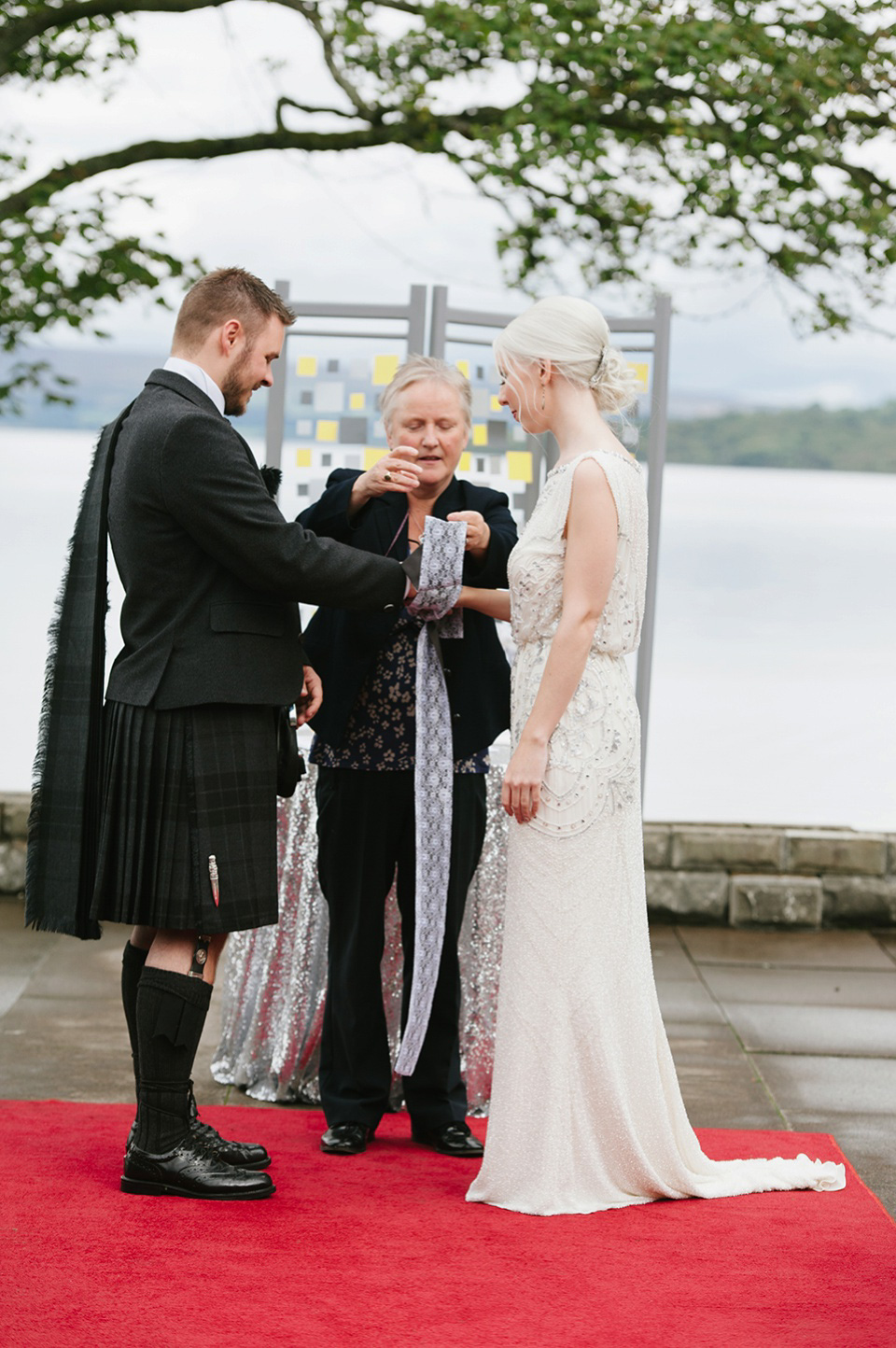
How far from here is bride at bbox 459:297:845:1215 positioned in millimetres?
2891

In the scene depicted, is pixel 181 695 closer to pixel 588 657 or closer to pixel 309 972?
pixel 588 657

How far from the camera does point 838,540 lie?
21.0m

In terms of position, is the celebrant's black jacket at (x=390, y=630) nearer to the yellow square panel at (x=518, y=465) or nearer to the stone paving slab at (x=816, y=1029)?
the yellow square panel at (x=518, y=465)

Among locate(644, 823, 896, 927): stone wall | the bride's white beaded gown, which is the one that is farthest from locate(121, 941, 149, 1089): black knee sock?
locate(644, 823, 896, 927): stone wall

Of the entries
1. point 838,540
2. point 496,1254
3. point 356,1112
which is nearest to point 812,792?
point 356,1112

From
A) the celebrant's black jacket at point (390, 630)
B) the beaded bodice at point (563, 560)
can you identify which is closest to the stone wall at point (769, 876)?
the celebrant's black jacket at point (390, 630)

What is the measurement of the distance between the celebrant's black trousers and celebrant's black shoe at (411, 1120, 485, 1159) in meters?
0.02

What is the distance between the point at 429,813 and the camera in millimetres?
3217

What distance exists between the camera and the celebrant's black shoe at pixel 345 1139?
326 centimetres

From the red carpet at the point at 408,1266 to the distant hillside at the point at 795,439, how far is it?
587 cm

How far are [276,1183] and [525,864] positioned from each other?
0.80 metres

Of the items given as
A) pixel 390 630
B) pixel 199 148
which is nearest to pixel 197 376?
pixel 390 630

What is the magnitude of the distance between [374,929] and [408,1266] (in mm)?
870

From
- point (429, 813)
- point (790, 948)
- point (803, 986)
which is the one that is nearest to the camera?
point (429, 813)
